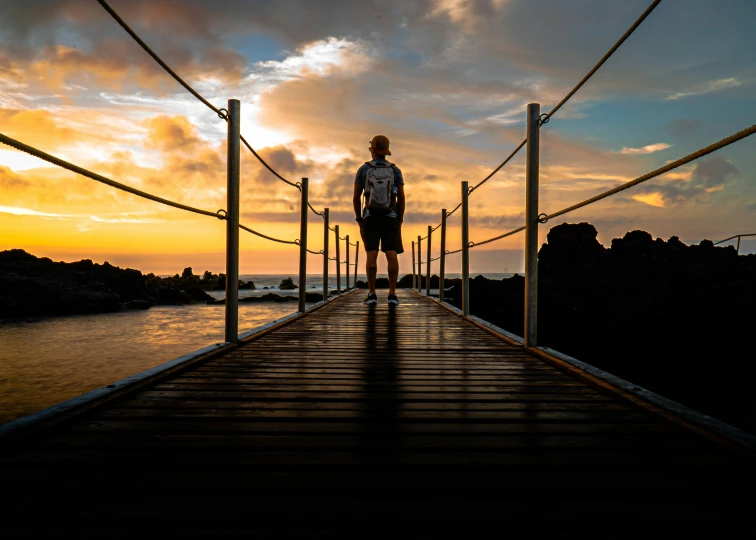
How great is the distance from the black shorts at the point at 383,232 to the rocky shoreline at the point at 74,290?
765 centimetres

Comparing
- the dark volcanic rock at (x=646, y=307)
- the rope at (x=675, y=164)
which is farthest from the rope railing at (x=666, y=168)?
the dark volcanic rock at (x=646, y=307)

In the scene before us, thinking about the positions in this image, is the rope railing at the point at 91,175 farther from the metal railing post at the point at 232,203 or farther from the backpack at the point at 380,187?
the backpack at the point at 380,187

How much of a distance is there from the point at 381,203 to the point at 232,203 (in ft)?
7.32

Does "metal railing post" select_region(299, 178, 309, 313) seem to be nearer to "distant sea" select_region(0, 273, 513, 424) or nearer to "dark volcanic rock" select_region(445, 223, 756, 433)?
"distant sea" select_region(0, 273, 513, 424)

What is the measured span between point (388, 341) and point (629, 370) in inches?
316

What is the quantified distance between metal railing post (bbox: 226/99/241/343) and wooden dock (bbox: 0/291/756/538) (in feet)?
3.07

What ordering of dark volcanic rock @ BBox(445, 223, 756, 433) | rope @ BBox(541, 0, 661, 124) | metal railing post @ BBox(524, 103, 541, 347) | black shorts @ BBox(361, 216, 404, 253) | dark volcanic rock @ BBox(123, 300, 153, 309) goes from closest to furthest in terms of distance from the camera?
rope @ BBox(541, 0, 661, 124) < metal railing post @ BBox(524, 103, 541, 347) < black shorts @ BBox(361, 216, 404, 253) < dark volcanic rock @ BBox(445, 223, 756, 433) < dark volcanic rock @ BBox(123, 300, 153, 309)

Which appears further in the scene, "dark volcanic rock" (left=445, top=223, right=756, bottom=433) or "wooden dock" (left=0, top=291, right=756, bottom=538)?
"dark volcanic rock" (left=445, top=223, right=756, bottom=433)

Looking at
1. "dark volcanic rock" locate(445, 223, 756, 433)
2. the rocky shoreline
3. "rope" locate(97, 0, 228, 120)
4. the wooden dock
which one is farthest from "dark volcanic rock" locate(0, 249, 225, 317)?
the wooden dock

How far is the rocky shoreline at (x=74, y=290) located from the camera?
12.1 metres

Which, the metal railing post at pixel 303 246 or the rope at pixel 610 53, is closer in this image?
the rope at pixel 610 53

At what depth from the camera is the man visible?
485cm

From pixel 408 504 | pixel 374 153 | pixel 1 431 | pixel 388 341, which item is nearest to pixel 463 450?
pixel 408 504

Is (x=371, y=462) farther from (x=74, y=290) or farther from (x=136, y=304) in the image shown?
(x=136, y=304)
